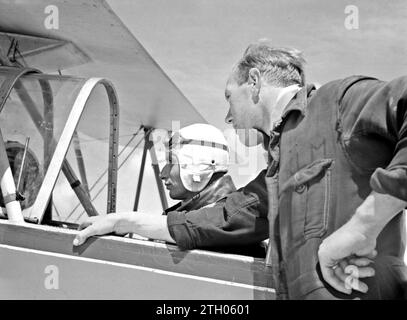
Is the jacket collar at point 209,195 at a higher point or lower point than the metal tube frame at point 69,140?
lower

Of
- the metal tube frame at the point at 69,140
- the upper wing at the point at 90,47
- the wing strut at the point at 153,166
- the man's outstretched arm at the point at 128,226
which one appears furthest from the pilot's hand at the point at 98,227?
the wing strut at the point at 153,166

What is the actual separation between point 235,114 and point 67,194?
148cm

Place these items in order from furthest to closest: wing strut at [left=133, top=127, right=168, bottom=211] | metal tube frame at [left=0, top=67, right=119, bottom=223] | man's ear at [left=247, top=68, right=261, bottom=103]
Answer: wing strut at [left=133, top=127, right=168, bottom=211] < metal tube frame at [left=0, top=67, right=119, bottom=223] < man's ear at [left=247, top=68, right=261, bottom=103]

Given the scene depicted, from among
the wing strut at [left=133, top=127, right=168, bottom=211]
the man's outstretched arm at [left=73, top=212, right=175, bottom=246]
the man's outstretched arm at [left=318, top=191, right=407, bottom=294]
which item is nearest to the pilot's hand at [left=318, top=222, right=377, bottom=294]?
the man's outstretched arm at [left=318, top=191, right=407, bottom=294]

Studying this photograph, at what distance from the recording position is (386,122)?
3.76 ft

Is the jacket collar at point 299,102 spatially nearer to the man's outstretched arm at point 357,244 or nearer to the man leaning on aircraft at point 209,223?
the man's outstretched arm at point 357,244

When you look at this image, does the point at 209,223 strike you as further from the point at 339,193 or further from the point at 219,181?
the point at 339,193

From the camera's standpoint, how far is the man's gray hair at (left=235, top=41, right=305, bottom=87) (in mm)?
1504

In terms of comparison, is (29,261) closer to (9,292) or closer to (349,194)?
(9,292)

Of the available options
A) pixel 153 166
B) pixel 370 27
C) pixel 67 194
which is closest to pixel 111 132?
pixel 67 194

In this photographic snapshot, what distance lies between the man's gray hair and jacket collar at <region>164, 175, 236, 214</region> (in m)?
0.60

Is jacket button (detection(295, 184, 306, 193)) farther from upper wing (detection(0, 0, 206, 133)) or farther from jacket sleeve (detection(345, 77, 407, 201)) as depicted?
upper wing (detection(0, 0, 206, 133))

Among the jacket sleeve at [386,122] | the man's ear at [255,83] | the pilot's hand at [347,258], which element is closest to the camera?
the jacket sleeve at [386,122]

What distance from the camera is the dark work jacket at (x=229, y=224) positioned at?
1.69 metres
